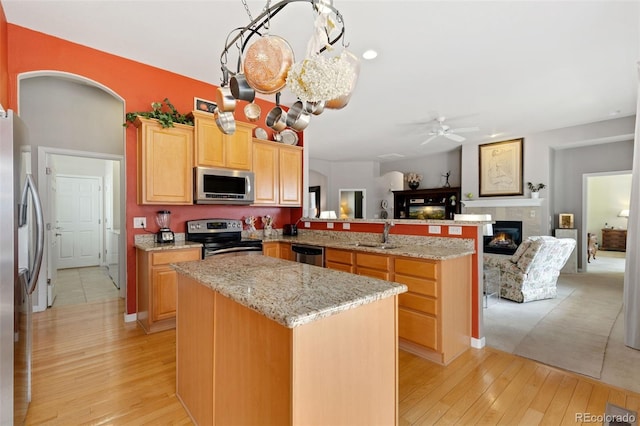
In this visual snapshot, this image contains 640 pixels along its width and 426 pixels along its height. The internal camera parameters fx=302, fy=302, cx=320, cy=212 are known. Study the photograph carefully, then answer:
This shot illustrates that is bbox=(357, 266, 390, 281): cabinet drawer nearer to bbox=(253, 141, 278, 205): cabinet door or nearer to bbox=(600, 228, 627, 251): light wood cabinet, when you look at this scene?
bbox=(253, 141, 278, 205): cabinet door

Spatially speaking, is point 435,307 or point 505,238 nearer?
point 435,307

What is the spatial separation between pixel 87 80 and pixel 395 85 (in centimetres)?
341

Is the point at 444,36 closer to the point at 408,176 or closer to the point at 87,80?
the point at 87,80

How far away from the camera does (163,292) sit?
3.01m

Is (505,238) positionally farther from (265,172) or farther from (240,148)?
(240,148)

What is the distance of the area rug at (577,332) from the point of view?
2.55 m

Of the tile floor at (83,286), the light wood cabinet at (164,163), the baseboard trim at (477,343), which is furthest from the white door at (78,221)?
the baseboard trim at (477,343)

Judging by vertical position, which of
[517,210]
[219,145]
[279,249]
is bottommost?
[279,249]

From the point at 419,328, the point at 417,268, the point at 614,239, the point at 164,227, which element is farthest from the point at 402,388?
the point at 614,239

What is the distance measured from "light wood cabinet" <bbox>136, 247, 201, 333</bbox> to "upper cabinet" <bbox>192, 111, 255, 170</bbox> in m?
1.08

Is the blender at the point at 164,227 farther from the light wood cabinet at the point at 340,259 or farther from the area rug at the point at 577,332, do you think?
the area rug at the point at 577,332

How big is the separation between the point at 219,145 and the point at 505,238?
6146 mm

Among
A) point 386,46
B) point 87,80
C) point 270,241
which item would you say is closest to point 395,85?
point 386,46

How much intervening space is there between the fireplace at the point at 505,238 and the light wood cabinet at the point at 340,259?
16.0ft
